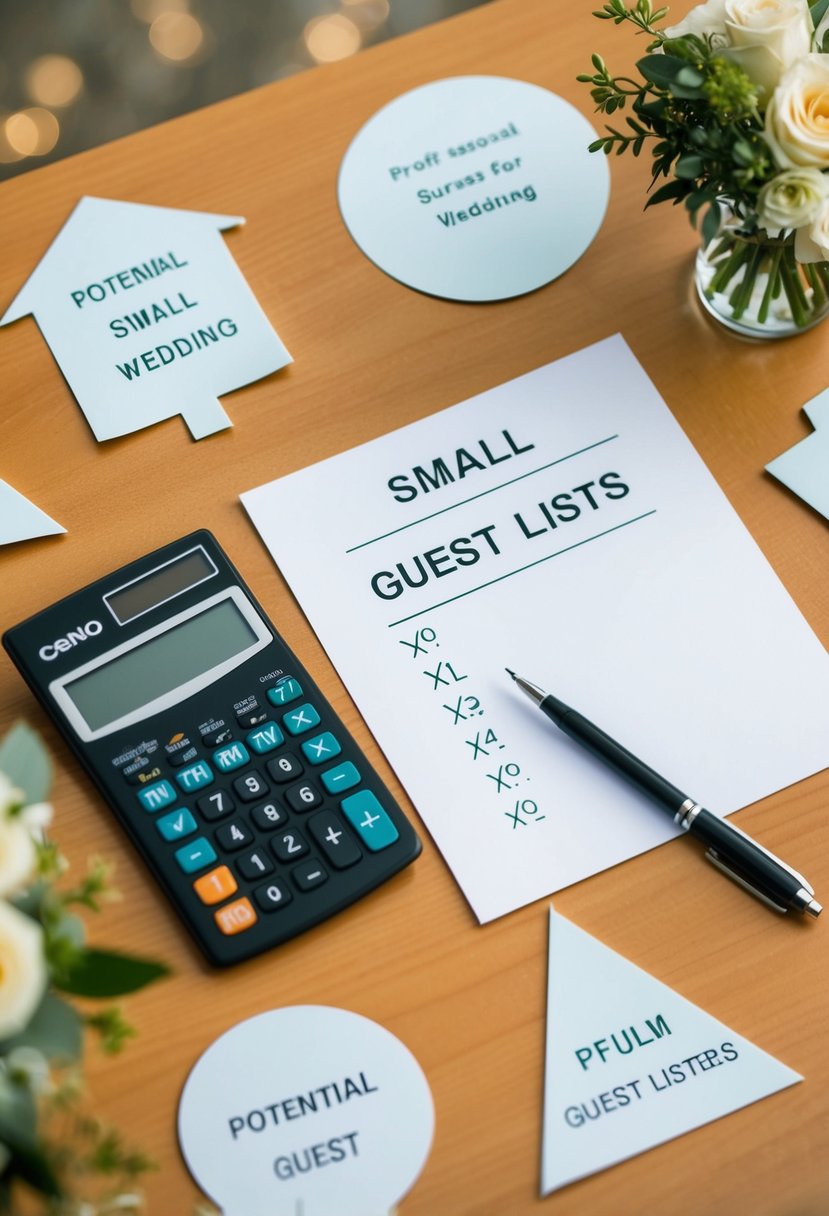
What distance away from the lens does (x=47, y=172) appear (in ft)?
2.58

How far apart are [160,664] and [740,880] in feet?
1.16

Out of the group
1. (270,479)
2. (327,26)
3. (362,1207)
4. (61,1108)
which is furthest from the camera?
(327,26)

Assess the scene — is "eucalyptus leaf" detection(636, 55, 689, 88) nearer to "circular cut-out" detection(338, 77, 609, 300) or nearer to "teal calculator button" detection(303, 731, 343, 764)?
"circular cut-out" detection(338, 77, 609, 300)

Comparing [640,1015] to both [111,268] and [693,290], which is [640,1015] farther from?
[111,268]

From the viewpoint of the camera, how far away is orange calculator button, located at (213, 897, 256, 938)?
0.61m

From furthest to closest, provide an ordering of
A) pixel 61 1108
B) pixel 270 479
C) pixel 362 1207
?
pixel 270 479
pixel 362 1207
pixel 61 1108

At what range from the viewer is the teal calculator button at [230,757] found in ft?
2.07

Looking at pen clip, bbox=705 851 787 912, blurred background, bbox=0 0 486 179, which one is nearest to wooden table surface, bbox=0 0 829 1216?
pen clip, bbox=705 851 787 912

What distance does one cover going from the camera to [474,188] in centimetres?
78

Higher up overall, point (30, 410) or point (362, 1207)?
point (30, 410)

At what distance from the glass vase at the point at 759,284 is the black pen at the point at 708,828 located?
290 mm

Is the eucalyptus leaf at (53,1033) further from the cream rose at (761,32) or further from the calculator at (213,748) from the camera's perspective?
the cream rose at (761,32)

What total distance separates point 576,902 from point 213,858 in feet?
0.67

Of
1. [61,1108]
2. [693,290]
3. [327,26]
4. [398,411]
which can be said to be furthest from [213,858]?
[327,26]
